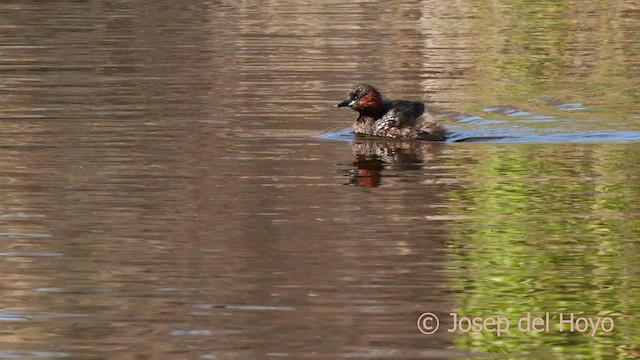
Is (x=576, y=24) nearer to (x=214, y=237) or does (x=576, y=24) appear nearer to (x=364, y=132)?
(x=364, y=132)

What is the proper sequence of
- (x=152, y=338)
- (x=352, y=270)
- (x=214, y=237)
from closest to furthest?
(x=152, y=338)
(x=352, y=270)
(x=214, y=237)

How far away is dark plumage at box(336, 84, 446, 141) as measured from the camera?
51.0ft

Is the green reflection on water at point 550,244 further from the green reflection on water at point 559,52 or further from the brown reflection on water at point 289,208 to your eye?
the green reflection on water at point 559,52

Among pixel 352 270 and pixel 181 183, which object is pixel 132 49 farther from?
pixel 352 270

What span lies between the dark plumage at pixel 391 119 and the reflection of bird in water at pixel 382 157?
0.12m

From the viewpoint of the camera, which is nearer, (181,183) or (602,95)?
(181,183)

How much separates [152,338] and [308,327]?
84cm

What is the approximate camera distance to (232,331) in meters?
8.38

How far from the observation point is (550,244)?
10445 mm

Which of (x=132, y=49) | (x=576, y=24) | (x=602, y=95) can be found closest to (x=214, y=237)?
(x=602, y=95)

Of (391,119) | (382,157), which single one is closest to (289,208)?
(382,157)

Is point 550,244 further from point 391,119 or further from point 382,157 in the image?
point 391,119

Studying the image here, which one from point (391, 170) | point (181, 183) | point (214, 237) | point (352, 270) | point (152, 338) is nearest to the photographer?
point (152, 338)

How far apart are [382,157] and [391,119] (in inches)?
50.8
